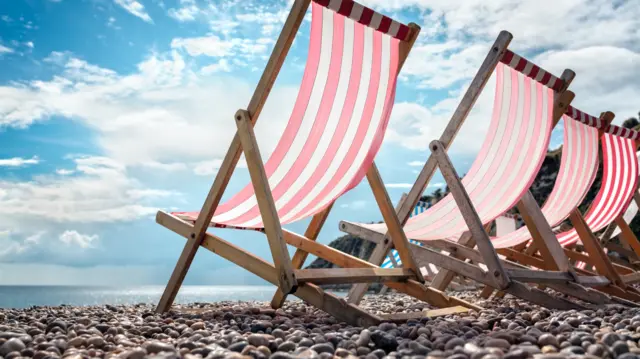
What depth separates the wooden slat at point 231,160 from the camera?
3.50 m

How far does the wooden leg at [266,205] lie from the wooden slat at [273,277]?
0.09 metres

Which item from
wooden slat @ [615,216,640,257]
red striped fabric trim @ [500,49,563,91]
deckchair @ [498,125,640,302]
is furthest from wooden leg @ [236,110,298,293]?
wooden slat @ [615,216,640,257]

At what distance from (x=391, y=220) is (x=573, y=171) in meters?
2.81

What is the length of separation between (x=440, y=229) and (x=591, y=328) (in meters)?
2.04

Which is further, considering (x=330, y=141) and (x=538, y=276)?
(x=538, y=276)

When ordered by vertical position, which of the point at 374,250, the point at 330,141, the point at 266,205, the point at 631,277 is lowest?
the point at 631,277

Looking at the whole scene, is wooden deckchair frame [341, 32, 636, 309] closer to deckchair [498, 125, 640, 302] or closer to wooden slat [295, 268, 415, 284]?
wooden slat [295, 268, 415, 284]

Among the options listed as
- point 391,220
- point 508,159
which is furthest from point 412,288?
point 508,159

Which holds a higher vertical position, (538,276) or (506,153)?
(506,153)

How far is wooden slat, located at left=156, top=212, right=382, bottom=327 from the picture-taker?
3250 millimetres

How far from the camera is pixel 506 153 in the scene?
5.05 metres

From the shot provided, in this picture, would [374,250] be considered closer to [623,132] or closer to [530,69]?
[530,69]

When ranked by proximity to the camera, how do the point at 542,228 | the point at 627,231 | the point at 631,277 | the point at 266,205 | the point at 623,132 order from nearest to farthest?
the point at 266,205
the point at 542,228
the point at 631,277
the point at 623,132
the point at 627,231

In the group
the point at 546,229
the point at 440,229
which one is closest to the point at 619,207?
the point at 546,229
